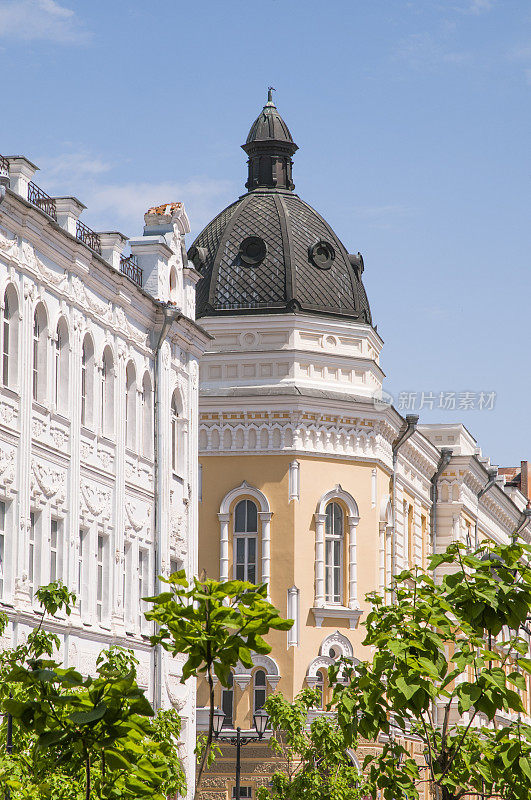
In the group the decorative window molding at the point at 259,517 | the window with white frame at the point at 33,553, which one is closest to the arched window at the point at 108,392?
the window with white frame at the point at 33,553

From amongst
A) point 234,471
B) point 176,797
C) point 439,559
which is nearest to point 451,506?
point 234,471

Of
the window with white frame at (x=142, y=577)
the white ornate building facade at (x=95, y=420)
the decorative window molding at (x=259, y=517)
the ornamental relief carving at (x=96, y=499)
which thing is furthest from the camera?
the decorative window molding at (x=259, y=517)

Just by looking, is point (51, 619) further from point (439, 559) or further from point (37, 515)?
point (439, 559)

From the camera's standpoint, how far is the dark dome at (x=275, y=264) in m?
41.1

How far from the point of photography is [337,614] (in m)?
39.5

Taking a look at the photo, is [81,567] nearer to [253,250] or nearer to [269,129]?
[253,250]

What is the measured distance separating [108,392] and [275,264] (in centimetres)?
1426

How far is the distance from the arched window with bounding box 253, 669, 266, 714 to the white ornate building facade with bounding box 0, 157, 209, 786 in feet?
24.7

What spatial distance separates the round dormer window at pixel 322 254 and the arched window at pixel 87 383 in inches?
611

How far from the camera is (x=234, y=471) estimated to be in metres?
40.3

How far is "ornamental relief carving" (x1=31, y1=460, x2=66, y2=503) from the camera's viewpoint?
24.1 metres

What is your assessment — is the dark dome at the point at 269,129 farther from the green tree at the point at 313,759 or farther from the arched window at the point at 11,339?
the arched window at the point at 11,339

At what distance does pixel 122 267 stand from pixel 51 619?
8.38 metres

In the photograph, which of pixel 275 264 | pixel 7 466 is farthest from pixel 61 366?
pixel 275 264
